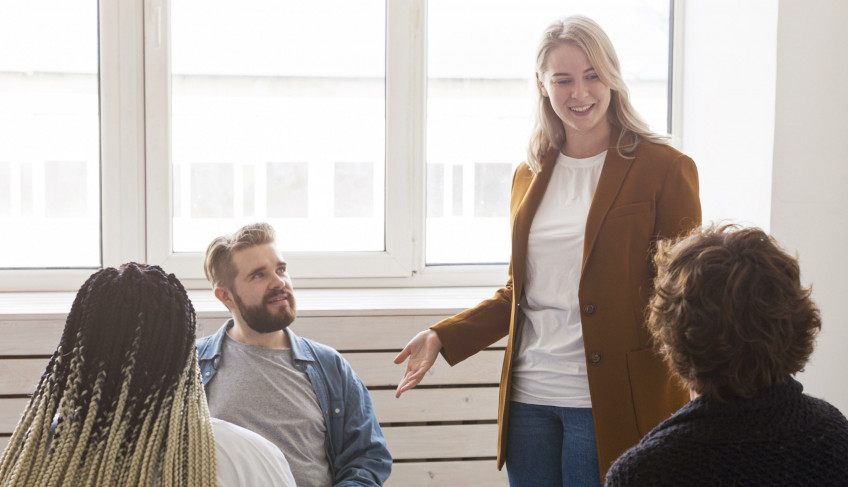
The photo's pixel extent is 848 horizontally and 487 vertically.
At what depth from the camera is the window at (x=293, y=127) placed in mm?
2658

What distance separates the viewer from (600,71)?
5.12ft

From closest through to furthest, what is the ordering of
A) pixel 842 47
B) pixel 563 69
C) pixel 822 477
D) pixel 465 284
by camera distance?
pixel 822 477 → pixel 563 69 → pixel 842 47 → pixel 465 284

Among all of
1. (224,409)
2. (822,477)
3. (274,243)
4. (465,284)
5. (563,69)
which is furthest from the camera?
(465,284)

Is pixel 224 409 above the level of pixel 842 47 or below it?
below

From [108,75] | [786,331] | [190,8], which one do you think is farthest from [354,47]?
[786,331]

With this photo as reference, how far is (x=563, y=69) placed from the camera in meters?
1.59

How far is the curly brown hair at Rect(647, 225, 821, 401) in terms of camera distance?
937 millimetres

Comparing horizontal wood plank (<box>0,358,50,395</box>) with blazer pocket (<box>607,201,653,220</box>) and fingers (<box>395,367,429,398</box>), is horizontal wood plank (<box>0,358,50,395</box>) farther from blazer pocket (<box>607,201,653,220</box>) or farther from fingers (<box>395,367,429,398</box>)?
blazer pocket (<box>607,201,653,220</box>)

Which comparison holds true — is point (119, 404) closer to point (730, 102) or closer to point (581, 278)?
point (581, 278)

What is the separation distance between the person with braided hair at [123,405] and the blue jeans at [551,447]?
2.16 ft

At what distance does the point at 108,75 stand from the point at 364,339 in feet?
4.00

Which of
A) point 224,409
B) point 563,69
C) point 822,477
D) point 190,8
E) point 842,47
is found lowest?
point 224,409

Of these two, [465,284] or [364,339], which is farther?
[465,284]

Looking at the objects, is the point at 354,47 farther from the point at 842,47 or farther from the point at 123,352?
the point at 123,352
